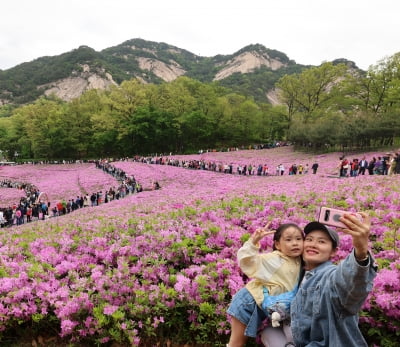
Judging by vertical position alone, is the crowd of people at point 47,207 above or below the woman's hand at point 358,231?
below

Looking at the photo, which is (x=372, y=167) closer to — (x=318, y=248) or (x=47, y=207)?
(x=318, y=248)

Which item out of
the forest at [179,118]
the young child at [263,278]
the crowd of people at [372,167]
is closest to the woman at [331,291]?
the young child at [263,278]

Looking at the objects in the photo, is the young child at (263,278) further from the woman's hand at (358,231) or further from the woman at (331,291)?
the woman's hand at (358,231)

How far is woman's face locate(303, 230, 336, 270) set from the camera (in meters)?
3.09

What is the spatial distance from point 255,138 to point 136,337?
221ft

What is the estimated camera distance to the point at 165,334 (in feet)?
15.8

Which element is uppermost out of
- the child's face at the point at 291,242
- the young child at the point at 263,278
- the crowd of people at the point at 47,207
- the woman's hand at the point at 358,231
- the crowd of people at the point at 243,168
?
the woman's hand at the point at 358,231

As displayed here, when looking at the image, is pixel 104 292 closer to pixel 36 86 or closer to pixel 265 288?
pixel 265 288

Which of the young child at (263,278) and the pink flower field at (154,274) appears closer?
the young child at (263,278)

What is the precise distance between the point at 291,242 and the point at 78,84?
188 meters

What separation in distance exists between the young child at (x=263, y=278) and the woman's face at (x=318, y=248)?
56 centimetres

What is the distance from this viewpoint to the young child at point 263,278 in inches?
144

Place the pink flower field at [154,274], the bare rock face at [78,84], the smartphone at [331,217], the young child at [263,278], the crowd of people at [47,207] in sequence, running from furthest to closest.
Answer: the bare rock face at [78,84]
the crowd of people at [47,207]
the pink flower field at [154,274]
the young child at [263,278]
the smartphone at [331,217]

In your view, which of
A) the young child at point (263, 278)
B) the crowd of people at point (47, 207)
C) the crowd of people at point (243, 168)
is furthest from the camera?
the crowd of people at point (243, 168)
